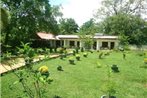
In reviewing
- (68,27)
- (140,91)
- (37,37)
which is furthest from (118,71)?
(68,27)

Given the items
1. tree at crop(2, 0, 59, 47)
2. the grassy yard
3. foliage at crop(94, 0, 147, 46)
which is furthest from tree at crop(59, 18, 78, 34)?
the grassy yard

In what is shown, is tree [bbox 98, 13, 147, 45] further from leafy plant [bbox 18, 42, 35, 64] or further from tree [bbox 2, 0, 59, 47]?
leafy plant [bbox 18, 42, 35, 64]

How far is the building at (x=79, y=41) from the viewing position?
157 feet

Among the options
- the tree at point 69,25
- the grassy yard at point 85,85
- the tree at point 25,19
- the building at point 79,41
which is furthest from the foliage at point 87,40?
the tree at point 69,25

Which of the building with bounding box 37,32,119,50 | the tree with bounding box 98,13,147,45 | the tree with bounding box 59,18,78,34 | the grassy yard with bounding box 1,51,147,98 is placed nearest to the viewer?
the grassy yard with bounding box 1,51,147,98

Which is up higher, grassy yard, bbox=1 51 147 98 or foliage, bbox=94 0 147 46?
foliage, bbox=94 0 147 46

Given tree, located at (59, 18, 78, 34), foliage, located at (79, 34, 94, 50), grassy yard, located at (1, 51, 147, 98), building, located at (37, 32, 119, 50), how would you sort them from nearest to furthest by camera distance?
1. grassy yard, located at (1, 51, 147, 98)
2. foliage, located at (79, 34, 94, 50)
3. building, located at (37, 32, 119, 50)
4. tree, located at (59, 18, 78, 34)

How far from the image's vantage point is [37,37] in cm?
4403

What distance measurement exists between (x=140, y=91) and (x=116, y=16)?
39.5 metres

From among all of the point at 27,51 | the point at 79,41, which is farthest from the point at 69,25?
the point at 27,51

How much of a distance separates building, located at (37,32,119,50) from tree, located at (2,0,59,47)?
30.7 ft

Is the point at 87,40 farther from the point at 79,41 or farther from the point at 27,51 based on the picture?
the point at 27,51

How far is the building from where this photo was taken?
47906 mm

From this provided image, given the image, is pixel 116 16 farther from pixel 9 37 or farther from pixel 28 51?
pixel 28 51
